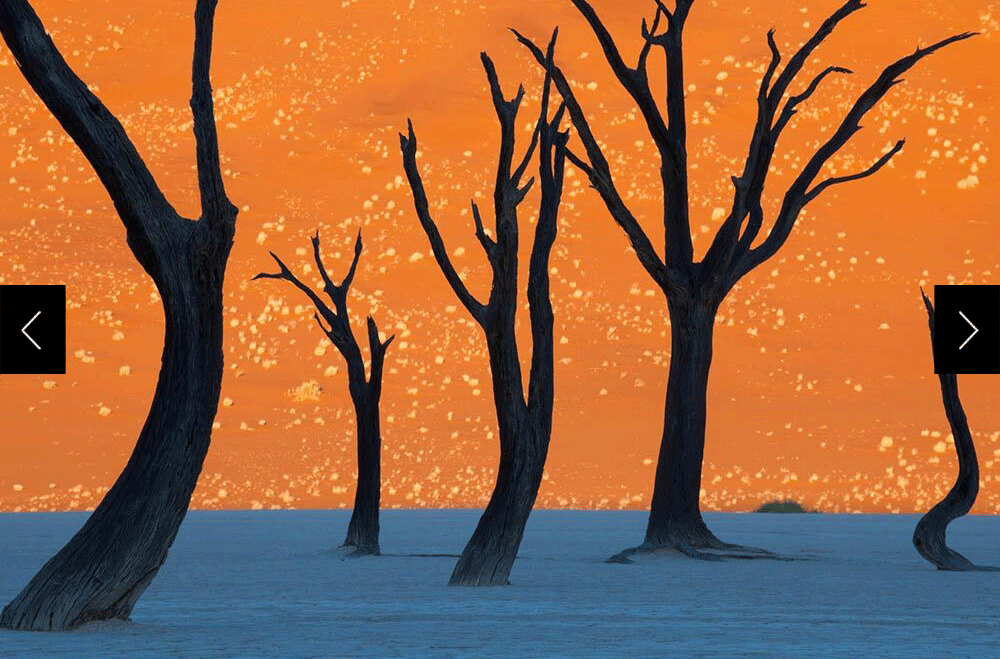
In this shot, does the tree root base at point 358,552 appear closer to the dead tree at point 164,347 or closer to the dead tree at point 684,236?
the dead tree at point 684,236

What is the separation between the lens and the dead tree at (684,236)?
25016mm

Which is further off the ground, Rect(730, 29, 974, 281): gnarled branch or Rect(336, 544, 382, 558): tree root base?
Rect(730, 29, 974, 281): gnarled branch

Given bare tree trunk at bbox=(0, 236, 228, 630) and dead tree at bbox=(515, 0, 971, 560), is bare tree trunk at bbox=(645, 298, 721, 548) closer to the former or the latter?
dead tree at bbox=(515, 0, 971, 560)

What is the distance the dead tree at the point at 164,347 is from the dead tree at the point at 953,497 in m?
12.6

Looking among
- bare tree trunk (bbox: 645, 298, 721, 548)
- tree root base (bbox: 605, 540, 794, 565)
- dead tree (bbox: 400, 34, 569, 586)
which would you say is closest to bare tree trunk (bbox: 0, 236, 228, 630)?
dead tree (bbox: 400, 34, 569, 586)

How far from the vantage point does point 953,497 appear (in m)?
22.3

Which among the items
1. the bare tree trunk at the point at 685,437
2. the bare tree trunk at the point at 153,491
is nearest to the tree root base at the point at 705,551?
the bare tree trunk at the point at 685,437

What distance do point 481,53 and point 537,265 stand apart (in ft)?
8.31

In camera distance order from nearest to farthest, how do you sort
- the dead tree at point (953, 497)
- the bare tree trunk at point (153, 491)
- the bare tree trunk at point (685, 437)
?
the bare tree trunk at point (153, 491), the dead tree at point (953, 497), the bare tree trunk at point (685, 437)

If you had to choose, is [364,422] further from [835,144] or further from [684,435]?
[835,144]

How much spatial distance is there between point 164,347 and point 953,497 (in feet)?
43.3

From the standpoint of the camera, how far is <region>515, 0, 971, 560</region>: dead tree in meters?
25.0

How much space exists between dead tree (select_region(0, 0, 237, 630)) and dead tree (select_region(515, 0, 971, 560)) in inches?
498

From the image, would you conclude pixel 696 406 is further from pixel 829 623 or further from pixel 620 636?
pixel 620 636
